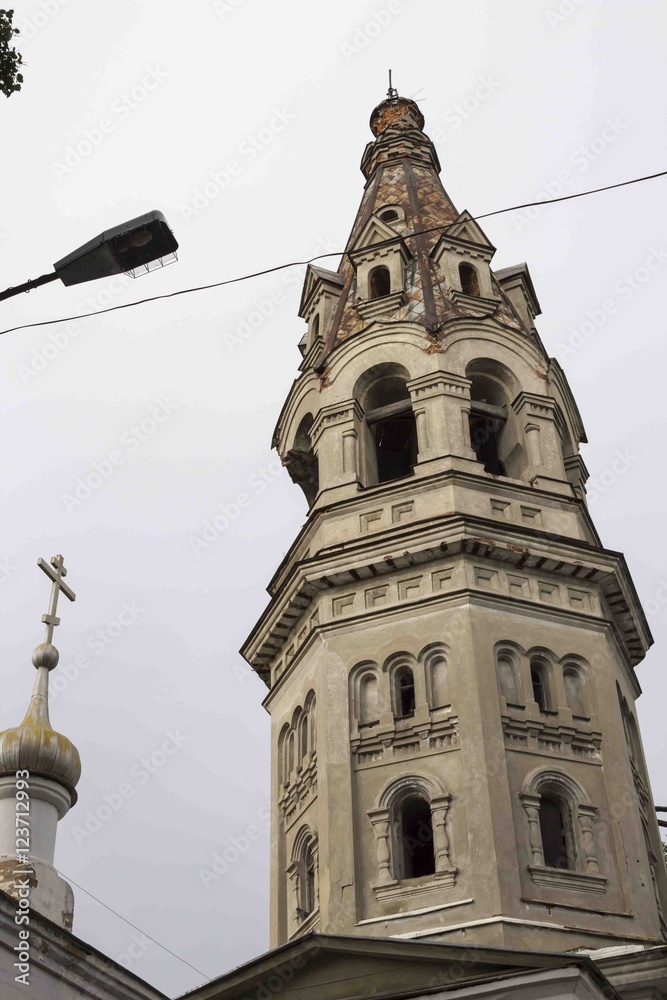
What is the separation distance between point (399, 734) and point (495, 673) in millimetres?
1796

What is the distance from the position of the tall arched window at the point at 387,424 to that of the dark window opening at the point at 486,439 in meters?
1.22

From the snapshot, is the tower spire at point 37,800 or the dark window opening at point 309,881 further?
the dark window opening at point 309,881

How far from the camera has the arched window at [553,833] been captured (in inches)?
877

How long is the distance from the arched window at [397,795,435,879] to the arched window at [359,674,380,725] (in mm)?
1595

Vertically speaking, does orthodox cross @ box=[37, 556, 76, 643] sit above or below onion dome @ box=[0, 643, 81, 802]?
above

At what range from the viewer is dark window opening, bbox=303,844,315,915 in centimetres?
2345

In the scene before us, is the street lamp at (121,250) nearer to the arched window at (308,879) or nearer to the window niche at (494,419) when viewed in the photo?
the arched window at (308,879)

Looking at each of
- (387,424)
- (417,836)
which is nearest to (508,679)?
(417,836)

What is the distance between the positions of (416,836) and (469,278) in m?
13.2

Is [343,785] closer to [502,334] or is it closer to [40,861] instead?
[40,861]

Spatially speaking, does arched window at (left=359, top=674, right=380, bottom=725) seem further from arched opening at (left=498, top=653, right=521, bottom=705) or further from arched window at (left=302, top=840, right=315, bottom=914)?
arched window at (left=302, top=840, right=315, bottom=914)

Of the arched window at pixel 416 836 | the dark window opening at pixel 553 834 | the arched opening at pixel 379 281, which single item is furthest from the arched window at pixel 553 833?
the arched opening at pixel 379 281

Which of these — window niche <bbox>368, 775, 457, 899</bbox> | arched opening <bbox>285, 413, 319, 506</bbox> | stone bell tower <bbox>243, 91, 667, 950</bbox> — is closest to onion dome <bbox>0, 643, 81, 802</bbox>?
stone bell tower <bbox>243, 91, 667, 950</bbox>

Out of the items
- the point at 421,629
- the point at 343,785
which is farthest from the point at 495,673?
the point at 343,785
